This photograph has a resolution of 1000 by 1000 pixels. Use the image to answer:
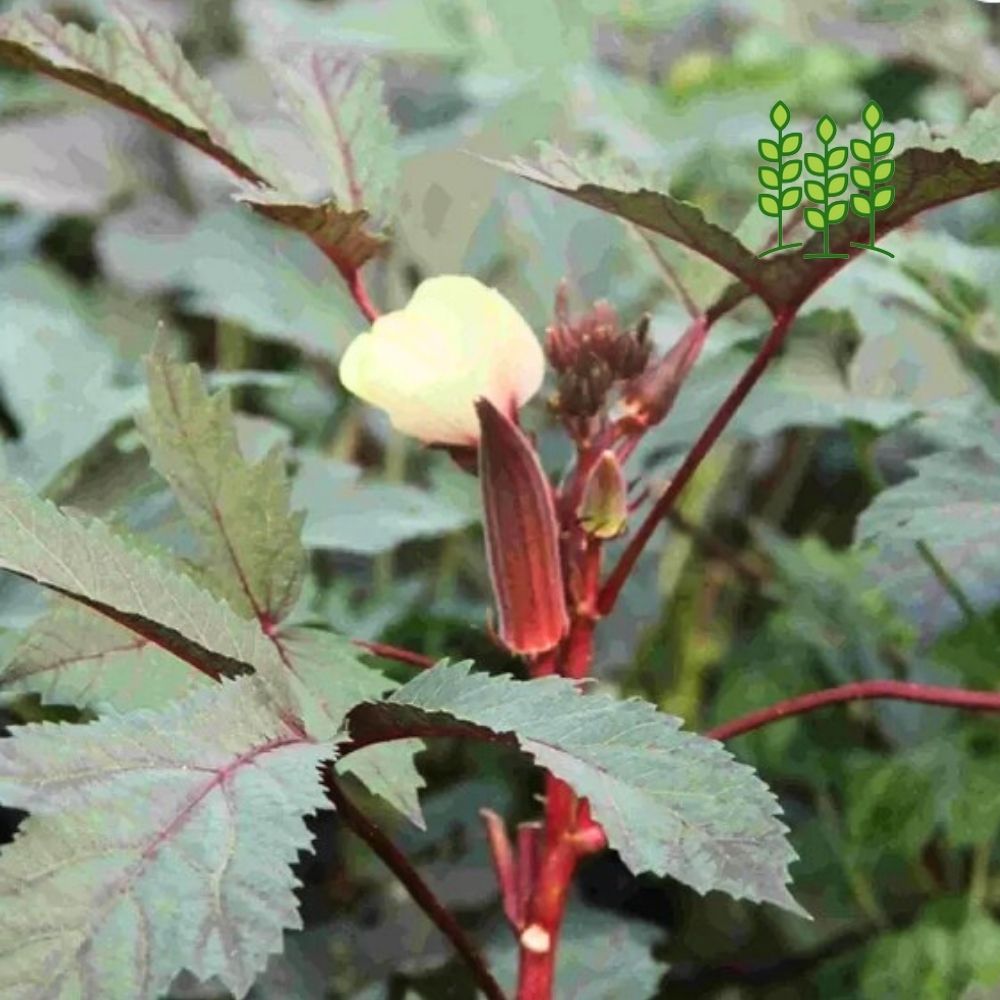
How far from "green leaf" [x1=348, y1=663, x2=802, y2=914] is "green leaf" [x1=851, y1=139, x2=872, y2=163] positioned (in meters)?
0.19

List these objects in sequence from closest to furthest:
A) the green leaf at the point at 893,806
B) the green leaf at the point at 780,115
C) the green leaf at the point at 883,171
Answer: the green leaf at the point at 883,171, the green leaf at the point at 780,115, the green leaf at the point at 893,806

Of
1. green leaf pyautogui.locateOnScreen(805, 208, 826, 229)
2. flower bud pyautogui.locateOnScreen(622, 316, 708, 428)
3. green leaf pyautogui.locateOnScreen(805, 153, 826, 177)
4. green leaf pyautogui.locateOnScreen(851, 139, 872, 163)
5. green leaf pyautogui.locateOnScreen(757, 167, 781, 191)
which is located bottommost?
flower bud pyautogui.locateOnScreen(622, 316, 708, 428)

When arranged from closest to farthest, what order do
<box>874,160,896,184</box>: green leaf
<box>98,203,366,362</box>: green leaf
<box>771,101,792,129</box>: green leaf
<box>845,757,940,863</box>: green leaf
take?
<box>874,160,896,184</box>: green leaf
<box>771,101,792,129</box>: green leaf
<box>845,757,940,863</box>: green leaf
<box>98,203,366,362</box>: green leaf

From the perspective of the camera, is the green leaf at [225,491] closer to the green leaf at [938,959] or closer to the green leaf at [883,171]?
the green leaf at [883,171]

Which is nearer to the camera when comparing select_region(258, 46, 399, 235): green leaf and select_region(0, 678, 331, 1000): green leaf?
select_region(0, 678, 331, 1000): green leaf

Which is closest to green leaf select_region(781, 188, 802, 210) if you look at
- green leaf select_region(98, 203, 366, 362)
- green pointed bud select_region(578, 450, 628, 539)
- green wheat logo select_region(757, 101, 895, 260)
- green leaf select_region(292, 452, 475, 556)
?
green wheat logo select_region(757, 101, 895, 260)

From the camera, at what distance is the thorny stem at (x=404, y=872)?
0.36m

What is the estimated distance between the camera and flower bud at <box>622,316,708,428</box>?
44 cm

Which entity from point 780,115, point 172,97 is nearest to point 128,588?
point 172,97

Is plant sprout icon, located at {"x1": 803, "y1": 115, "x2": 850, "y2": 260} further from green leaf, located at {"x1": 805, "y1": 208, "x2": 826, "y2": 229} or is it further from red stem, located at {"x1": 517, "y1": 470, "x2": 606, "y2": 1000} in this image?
red stem, located at {"x1": 517, "y1": 470, "x2": 606, "y2": 1000}

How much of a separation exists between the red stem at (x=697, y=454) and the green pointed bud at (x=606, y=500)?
1 centimetres

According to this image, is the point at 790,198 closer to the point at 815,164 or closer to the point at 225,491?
the point at 815,164

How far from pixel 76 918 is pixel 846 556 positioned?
0.53 m

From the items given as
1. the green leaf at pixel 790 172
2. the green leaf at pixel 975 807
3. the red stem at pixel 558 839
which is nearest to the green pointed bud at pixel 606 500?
the red stem at pixel 558 839
